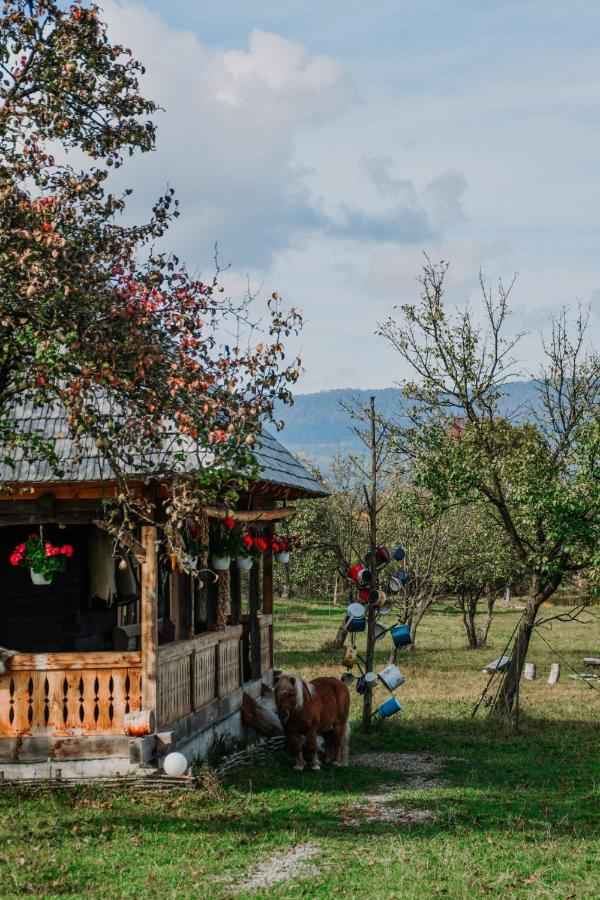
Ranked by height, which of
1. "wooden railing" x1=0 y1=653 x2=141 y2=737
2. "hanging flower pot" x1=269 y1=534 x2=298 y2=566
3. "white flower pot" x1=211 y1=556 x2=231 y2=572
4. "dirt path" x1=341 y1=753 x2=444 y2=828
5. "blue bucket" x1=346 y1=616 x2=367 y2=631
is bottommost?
"dirt path" x1=341 y1=753 x2=444 y2=828

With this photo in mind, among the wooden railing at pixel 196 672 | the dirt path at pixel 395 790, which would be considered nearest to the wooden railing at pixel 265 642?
the wooden railing at pixel 196 672

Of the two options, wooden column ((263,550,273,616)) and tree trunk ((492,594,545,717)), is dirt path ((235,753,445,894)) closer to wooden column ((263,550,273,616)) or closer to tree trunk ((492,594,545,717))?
wooden column ((263,550,273,616))

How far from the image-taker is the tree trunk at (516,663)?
18.9 metres

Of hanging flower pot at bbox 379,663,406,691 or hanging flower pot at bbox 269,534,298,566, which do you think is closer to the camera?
hanging flower pot at bbox 269,534,298,566

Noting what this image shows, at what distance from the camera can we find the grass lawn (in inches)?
347

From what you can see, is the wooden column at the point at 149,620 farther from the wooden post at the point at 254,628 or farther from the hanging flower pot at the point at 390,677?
→ the hanging flower pot at the point at 390,677

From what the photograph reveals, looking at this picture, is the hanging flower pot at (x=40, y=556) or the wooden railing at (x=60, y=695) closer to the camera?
the hanging flower pot at (x=40, y=556)

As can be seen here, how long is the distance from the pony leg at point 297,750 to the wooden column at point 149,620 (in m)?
3.11

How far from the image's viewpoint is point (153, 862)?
9383mm

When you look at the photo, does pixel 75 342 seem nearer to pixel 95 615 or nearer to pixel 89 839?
pixel 89 839

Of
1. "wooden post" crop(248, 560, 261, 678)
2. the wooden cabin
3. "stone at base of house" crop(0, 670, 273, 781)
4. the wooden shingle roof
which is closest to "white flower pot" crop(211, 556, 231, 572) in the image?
the wooden cabin

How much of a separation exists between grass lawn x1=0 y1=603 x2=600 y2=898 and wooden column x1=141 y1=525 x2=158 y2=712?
112cm

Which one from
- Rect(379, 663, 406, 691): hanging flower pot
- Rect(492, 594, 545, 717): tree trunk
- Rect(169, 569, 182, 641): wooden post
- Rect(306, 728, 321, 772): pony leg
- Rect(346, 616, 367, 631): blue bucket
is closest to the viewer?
Rect(169, 569, 182, 641): wooden post

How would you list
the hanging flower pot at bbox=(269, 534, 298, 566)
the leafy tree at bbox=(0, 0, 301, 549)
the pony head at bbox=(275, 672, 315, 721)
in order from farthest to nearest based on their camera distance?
the hanging flower pot at bbox=(269, 534, 298, 566) < the pony head at bbox=(275, 672, 315, 721) < the leafy tree at bbox=(0, 0, 301, 549)
